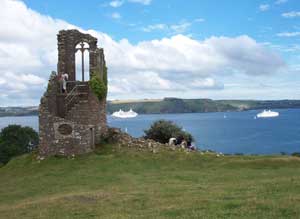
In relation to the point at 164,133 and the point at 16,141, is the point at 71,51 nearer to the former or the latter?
the point at 164,133

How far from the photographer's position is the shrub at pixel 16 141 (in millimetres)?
63500

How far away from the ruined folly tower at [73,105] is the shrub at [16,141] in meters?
31.2

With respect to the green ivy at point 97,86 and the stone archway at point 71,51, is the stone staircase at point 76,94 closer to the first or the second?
the green ivy at point 97,86

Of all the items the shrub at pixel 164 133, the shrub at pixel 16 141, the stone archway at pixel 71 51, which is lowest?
the shrub at pixel 16 141

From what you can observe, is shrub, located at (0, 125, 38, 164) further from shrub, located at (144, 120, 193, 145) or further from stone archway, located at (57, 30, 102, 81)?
stone archway, located at (57, 30, 102, 81)

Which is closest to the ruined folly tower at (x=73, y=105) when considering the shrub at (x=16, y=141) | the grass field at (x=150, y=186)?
the grass field at (x=150, y=186)

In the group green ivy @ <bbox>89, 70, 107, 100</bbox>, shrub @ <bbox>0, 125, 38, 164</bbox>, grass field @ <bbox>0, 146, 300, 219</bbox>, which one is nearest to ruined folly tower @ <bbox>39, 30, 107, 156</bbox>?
green ivy @ <bbox>89, 70, 107, 100</bbox>

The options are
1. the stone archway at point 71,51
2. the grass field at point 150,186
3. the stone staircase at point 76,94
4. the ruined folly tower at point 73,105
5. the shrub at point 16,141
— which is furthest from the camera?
the shrub at point 16,141

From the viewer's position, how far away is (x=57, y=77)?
35.0m

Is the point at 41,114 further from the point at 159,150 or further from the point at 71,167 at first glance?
the point at 159,150

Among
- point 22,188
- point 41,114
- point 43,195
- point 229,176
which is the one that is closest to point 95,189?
point 43,195

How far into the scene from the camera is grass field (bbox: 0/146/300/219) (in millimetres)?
14742

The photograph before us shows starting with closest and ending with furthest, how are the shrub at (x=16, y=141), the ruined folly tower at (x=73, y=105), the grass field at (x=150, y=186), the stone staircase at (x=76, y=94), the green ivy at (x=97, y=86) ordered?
the grass field at (x=150, y=186) → the ruined folly tower at (x=73, y=105) → the green ivy at (x=97, y=86) → the stone staircase at (x=76, y=94) → the shrub at (x=16, y=141)

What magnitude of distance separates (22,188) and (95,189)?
16.6 feet
